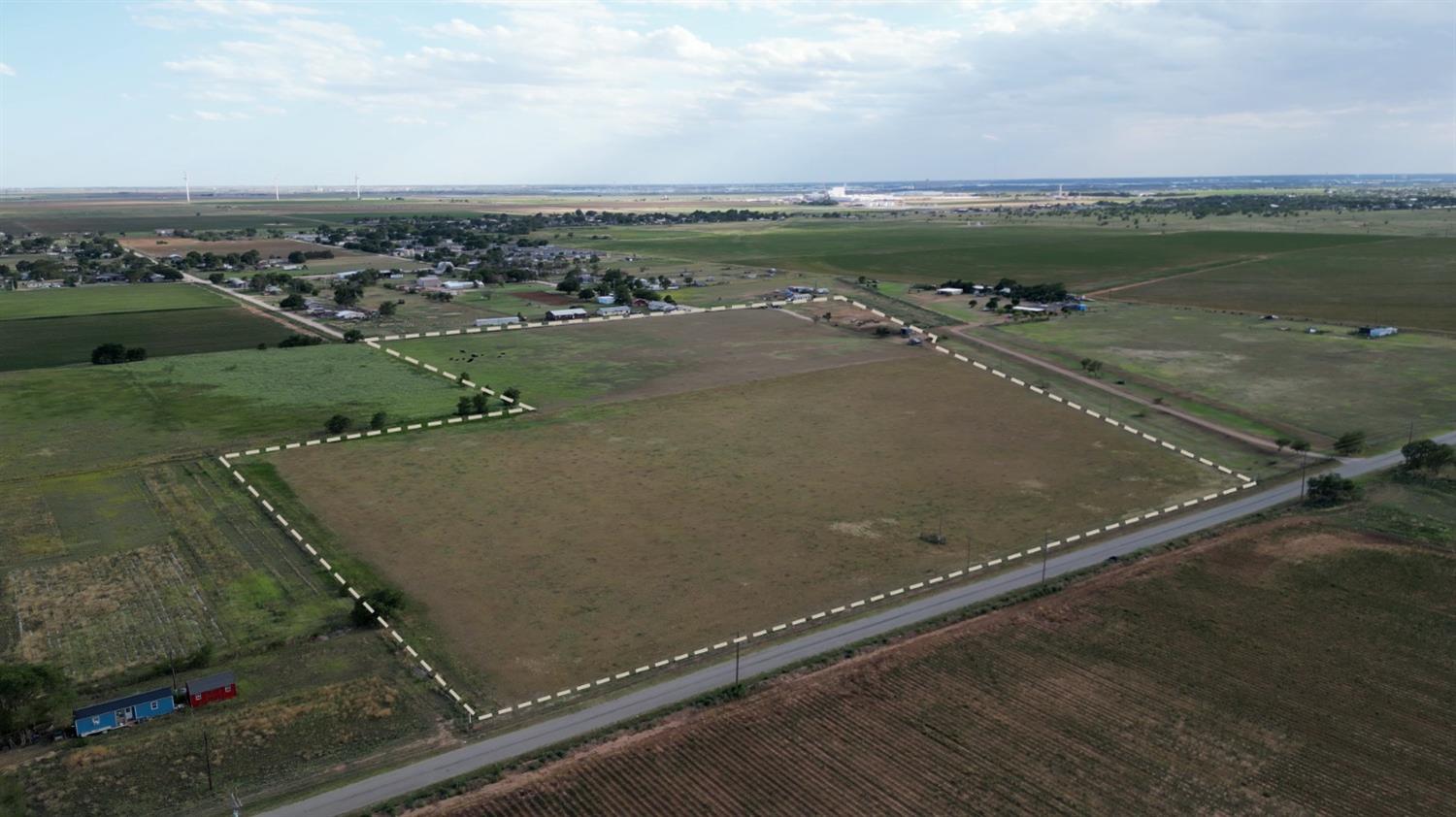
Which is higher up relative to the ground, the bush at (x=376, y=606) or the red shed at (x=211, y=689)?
the bush at (x=376, y=606)

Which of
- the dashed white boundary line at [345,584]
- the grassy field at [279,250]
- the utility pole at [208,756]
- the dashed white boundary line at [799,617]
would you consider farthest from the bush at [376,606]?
the grassy field at [279,250]

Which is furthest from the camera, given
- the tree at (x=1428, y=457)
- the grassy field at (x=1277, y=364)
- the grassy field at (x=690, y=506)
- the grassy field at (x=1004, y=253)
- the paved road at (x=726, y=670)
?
the grassy field at (x=1004, y=253)

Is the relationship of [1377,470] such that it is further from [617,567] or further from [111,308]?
[111,308]

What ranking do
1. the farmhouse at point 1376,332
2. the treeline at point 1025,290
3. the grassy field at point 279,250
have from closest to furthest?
1. the farmhouse at point 1376,332
2. the treeline at point 1025,290
3. the grassy field at point 279,250

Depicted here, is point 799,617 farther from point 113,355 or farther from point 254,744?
point 113,355

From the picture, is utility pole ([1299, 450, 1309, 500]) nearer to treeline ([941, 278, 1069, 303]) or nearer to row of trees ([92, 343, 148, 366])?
treeline ([941, 278, 1069, 303])

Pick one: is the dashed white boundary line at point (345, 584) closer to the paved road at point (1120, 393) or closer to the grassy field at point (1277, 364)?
the paved road at point (1120, 393)

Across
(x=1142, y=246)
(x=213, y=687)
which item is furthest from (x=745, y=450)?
(x=1142, y=246)
